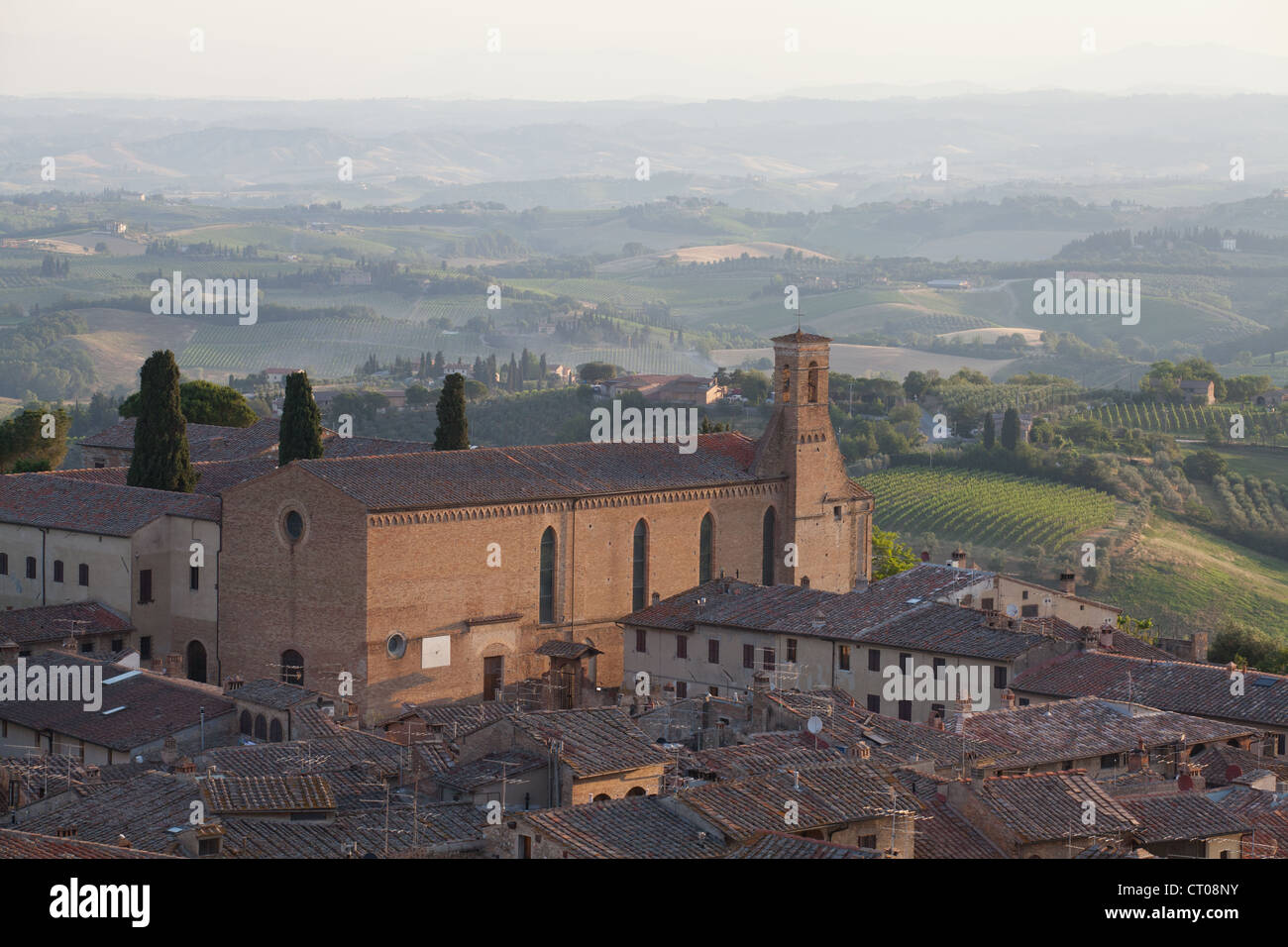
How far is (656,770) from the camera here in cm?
2214

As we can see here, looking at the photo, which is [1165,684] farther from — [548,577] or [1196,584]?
[1196,584]

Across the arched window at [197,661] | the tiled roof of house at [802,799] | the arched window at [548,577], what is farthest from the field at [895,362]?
the tiled roof of house at [802,799]

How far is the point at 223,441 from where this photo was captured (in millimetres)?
49031

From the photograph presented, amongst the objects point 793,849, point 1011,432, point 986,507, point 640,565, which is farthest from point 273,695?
point 1011,432

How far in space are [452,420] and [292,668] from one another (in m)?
9.11

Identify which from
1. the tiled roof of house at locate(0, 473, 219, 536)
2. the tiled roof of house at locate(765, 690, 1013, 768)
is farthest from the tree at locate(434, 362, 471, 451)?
the tiled roof of house at locate(765, 690, 1013, 768)

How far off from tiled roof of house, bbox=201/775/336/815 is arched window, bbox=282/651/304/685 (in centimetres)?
1556

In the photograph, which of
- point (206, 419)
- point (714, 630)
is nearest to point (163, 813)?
point (714, 630)

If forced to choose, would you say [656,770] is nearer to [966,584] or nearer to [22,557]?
[966,584]

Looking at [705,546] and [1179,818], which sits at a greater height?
[1179,818]

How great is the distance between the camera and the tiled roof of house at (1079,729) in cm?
2656

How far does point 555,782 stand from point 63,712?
457 inches

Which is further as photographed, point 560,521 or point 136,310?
point 136,310
